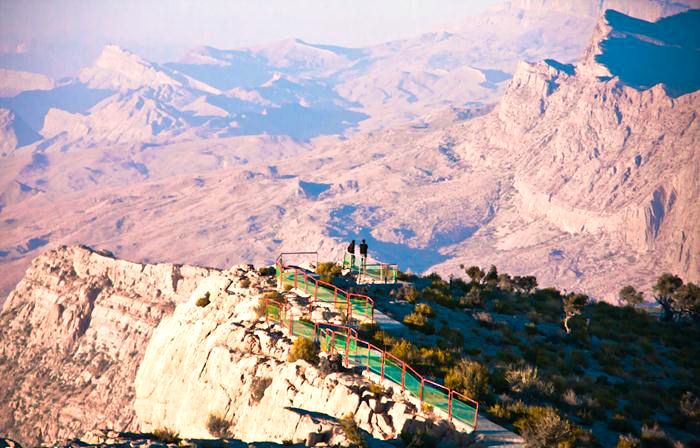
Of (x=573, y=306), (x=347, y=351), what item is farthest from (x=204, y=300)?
(x=573, y=306)

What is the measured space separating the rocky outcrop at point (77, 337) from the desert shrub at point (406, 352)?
66.5m

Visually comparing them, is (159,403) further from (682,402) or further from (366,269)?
(682,402)

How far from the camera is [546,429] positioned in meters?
25.0

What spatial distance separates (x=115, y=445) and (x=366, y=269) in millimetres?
23007

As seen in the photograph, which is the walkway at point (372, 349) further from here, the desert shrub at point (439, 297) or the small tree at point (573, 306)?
the small tree at point (573, 306)

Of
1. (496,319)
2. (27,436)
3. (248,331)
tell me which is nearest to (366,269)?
(496,319)

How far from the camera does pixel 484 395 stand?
28109 millimetres

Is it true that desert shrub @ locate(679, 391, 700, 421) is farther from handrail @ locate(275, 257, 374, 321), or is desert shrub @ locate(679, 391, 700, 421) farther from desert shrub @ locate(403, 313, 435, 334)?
handrail @ locate(275, 257, 374, 321)

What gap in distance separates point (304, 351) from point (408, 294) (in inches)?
417

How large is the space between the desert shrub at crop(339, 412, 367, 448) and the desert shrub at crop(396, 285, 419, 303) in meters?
13.7

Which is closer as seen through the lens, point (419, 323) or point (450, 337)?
point (450, 337)

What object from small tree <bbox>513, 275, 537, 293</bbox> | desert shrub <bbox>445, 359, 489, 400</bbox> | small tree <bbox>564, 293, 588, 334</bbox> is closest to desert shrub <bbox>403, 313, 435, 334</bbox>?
desert shrub <bbox>445, 359, 489, 400</bbox>

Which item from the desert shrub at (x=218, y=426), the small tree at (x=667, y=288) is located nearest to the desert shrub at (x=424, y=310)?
the desert shrub at (x=218, y=426)

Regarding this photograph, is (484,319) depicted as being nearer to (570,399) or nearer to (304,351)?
(570,399)
